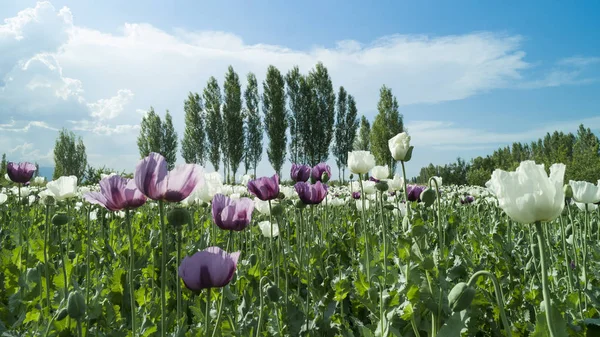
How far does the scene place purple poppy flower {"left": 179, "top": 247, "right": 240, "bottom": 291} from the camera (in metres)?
1.09

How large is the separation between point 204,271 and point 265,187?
0.88 metres

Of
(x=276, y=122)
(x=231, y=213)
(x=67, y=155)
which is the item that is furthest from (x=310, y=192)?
(x=67, y=155)

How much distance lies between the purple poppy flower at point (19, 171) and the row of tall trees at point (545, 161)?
5749 millimetres

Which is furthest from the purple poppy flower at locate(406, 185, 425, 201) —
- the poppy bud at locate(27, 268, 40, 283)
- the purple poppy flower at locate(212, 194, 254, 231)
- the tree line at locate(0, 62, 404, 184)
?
the tree line at locate(0, 62, 404, 184)

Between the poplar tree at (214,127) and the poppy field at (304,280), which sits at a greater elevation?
the poplar tree at (214,127)

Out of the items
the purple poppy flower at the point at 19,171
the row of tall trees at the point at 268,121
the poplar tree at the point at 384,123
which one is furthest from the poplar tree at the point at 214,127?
the purple poppy flower at the point at 19,171

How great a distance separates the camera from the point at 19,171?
294 cm

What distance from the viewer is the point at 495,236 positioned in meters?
2.29

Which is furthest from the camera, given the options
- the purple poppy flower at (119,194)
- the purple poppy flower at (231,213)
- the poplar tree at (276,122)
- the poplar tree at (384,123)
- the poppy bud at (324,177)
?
the poplar tree at (384,123)

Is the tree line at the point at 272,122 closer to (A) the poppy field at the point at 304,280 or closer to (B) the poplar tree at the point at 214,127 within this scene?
(B) the poplar tree at the point at 214,127

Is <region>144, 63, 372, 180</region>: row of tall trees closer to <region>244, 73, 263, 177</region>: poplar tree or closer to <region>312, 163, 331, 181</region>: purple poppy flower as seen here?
<region>244, 73, 263, 177</region>: poplar tree

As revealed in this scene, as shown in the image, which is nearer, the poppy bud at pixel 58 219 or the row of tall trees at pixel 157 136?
the poppy bud at pixel 58 219

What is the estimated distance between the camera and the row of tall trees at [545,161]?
22094 millimetres

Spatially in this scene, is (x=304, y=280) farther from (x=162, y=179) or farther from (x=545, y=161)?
(x=545, y=161)
